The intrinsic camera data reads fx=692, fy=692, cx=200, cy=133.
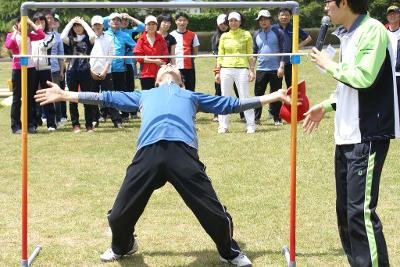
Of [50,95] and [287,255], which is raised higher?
[50,95]

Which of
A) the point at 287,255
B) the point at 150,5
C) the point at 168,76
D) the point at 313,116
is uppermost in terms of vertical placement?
the point at 150,5

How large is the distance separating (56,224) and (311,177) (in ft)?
11.0

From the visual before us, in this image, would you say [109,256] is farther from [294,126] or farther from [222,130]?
[222,130]

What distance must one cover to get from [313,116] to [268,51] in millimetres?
7483

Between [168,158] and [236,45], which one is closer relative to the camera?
[168,158]

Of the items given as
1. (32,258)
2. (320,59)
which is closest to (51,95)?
(32,258)

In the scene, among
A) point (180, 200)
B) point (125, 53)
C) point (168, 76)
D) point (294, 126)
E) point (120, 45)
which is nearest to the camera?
point (294, 126)

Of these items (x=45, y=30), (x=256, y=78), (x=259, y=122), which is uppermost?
(x=45, y=30)

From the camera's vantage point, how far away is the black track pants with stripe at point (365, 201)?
4418 mm

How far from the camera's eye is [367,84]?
13.8 ft

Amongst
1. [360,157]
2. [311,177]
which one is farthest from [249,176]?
[360,157]

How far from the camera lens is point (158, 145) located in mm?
5121

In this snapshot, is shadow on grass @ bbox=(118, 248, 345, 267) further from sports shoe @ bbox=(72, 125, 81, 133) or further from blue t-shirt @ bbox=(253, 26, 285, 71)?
blue t-shirt @ bbox=(253, 26, 285, 71)

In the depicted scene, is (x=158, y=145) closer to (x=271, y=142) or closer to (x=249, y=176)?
(x=249, y=176)
